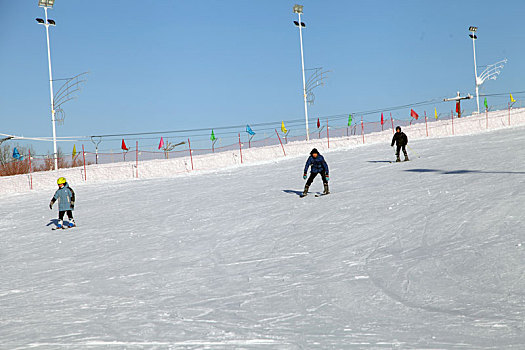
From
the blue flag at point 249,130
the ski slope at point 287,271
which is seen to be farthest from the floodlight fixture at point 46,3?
the ski slope at point 287,271

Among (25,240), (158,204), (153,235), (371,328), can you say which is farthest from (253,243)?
→ (158,204)

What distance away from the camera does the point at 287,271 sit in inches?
357

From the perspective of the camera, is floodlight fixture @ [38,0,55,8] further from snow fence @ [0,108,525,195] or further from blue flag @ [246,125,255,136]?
blue flag @ [246,125,255,136]

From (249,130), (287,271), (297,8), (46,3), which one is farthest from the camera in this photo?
(297,8)

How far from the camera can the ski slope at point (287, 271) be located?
6.09 metres

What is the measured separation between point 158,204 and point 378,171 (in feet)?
29.2

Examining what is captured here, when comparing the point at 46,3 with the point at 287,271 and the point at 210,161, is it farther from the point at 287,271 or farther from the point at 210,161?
the point at 287,271

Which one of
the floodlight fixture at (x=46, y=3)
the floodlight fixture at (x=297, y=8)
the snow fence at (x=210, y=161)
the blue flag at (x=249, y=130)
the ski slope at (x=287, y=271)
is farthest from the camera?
the floodlight fixture at (x=297, y=8)

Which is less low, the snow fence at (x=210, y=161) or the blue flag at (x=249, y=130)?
the blue flag at (x=249, y=130)

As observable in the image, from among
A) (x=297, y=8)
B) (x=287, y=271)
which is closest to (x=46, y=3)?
(x=297, y=8)

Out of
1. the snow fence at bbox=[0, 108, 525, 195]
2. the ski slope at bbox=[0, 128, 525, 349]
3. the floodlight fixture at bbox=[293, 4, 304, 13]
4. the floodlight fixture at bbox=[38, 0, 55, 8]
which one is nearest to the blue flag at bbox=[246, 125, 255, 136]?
the snow fence at bbox=[0, 108, 525, 195]

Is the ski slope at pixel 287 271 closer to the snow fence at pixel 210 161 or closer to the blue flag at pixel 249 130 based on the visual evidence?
the snow fence at pixel 210 161

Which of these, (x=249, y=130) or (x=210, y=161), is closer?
(x=210, y=161)

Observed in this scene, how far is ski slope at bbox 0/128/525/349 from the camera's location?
6.09m
